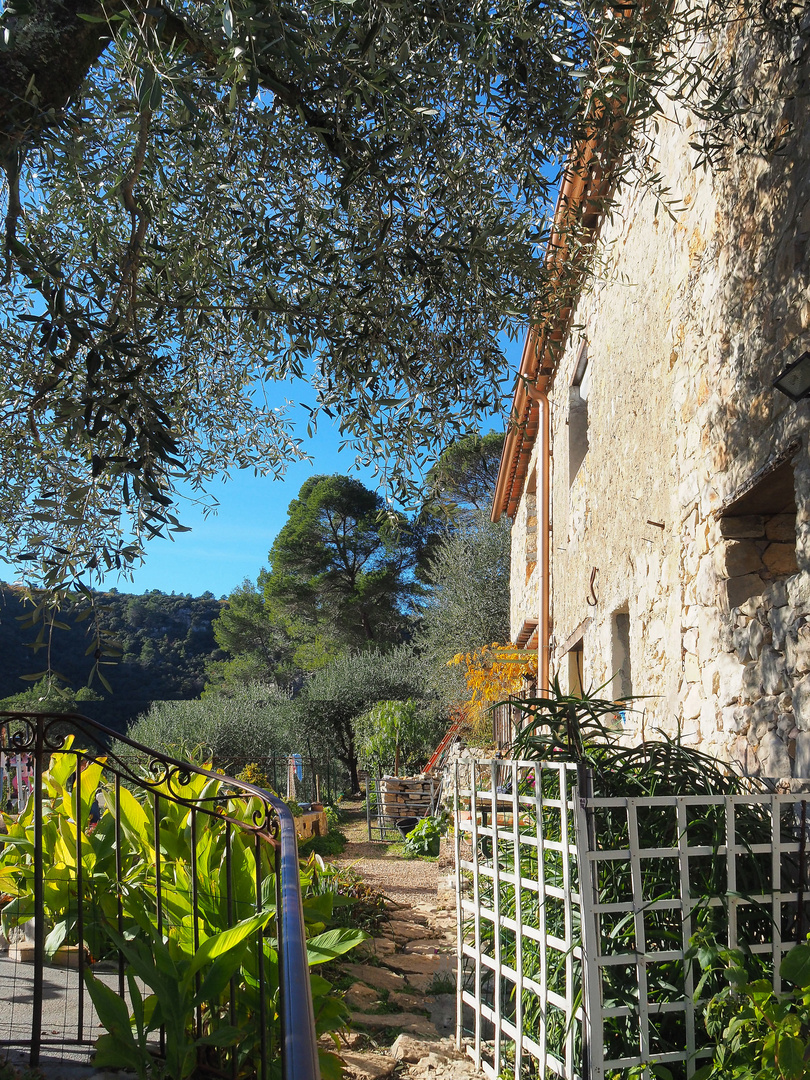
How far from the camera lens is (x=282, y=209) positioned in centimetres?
384

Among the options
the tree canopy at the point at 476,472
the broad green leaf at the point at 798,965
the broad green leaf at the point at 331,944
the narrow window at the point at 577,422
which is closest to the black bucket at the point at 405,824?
the narrow window at the point at 577,422

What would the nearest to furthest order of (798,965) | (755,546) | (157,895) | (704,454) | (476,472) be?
(798,965)
(157,895)
(755,546)
(704,454)
(476,472)

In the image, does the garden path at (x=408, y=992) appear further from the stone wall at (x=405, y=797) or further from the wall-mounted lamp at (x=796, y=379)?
the stone wall at (x=405, y=797)

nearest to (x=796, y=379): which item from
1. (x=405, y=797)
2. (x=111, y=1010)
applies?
(x=111, y=1010)

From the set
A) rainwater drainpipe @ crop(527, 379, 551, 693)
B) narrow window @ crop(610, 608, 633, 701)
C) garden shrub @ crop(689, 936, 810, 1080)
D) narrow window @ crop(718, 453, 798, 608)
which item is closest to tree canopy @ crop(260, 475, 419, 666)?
rainwater drainpipe @ crop(527, 379, 551, 693)

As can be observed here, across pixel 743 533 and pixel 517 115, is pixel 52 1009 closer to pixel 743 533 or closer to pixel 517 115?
pixel 743 533

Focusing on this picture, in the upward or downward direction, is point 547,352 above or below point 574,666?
above

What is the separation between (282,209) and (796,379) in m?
2.41

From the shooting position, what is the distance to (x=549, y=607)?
865 centimetres

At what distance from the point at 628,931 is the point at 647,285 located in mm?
3657

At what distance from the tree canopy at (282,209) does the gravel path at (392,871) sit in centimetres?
469

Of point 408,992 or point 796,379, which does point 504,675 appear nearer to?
point 408,992

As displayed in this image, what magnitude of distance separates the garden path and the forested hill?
20805 mm

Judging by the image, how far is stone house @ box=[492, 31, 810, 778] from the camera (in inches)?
114
